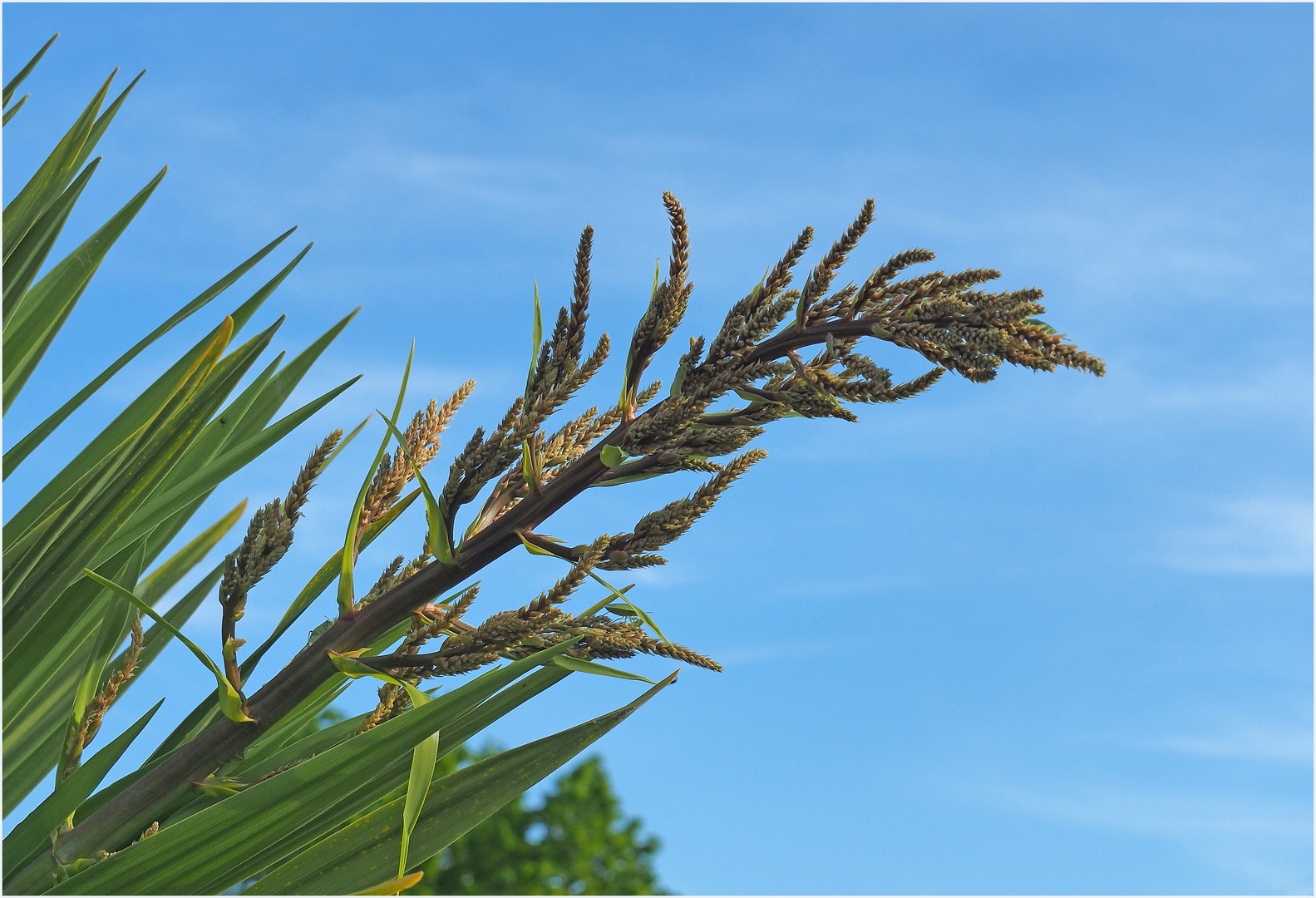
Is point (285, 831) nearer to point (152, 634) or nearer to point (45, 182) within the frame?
point (152, 634)

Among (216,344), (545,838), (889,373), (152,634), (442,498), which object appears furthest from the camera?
(545,838)

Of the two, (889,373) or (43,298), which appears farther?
(43,298)

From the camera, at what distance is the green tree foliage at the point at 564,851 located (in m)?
12.3

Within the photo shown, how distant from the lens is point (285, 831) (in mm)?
1278

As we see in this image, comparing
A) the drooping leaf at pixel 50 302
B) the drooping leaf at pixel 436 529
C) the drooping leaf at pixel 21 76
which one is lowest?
the drooping leaf at pixel 436 529

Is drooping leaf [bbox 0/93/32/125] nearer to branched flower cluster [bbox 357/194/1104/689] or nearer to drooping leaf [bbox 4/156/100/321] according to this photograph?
drooping leaf [bbox 4/156/100/321]

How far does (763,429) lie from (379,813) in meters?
0.74

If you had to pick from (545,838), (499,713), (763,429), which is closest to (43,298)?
(499,713)

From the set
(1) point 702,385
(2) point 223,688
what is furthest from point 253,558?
(1) point 702,385

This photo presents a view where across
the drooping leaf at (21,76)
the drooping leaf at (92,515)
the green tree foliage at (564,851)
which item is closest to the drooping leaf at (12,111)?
the drooping leaf at (21,76)

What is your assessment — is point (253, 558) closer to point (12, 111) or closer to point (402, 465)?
point (402, 465)

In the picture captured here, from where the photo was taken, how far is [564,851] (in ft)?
41.3

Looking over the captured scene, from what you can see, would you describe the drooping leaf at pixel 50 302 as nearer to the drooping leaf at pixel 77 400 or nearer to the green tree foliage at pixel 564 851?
the drooping leaf at pixel 77 400

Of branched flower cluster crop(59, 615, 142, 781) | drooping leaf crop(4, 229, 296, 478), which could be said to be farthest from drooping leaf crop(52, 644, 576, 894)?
drooping leaf crop(4, 229, 296, 478)
